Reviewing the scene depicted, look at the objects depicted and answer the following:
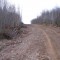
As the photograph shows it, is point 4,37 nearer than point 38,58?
No

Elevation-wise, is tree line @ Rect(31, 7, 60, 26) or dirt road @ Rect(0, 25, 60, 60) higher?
tree line @ Rect(31, 7, 60, 26)

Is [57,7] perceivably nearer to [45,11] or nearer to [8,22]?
[45,11]

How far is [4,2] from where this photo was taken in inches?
1273

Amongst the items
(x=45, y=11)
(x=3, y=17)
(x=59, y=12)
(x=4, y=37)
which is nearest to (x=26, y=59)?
(x=4, y=37)

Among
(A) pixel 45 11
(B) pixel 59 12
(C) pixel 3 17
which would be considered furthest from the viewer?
(A) pixel 45 11

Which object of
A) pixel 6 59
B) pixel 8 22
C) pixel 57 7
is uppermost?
pixel 57 7

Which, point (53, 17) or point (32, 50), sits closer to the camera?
point (32, 50)

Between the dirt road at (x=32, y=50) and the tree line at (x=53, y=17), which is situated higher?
the tree line at (x=53, y=17)

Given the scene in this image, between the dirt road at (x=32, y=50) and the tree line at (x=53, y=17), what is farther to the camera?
the tree line at (x=53, y=17)

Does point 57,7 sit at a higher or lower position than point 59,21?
higher

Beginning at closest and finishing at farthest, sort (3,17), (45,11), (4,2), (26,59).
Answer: (26,59) < (3,17) < (4,2) < (45,11)

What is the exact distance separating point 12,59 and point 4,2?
2307cm

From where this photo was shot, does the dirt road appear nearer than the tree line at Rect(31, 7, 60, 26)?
Yes

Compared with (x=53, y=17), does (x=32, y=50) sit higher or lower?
lower
